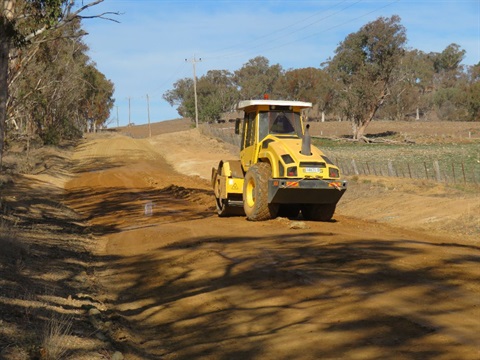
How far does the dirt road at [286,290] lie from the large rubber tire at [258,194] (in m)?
0.29

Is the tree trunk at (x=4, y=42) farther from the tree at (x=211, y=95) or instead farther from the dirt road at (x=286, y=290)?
the tree at (x=211, y=95)

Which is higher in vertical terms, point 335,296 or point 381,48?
point 381,48

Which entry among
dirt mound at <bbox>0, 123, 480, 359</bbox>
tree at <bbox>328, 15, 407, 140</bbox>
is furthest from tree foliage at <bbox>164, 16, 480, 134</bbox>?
dirt mound at <bbox>0, 123, 480, 359</bbox>

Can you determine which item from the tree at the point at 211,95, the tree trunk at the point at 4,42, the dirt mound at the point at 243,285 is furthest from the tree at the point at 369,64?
the tree trunk at the point at 4,42

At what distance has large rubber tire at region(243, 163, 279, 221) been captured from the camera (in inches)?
619

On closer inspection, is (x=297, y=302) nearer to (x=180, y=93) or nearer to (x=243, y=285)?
(x=243, y=285)

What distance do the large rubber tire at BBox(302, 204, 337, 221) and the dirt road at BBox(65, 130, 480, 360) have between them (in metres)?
0.36

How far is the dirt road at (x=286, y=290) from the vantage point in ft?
22.3

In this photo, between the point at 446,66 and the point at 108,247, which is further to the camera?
the point at 446,66

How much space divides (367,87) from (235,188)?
6626 cm

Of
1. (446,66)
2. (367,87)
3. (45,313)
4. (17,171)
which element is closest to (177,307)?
(45,313)

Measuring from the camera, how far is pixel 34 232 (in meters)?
15.0

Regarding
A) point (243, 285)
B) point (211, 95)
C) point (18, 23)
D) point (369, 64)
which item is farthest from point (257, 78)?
point (243, 285)

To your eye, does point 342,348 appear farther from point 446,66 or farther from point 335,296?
point 446,66
